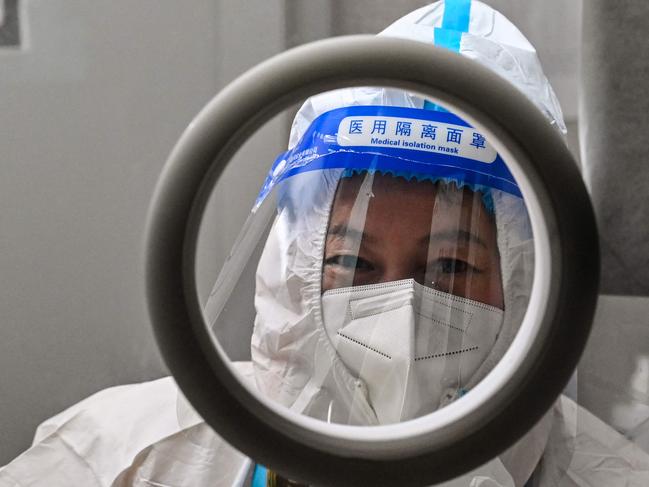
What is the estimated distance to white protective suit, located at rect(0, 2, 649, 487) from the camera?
0.67 meters

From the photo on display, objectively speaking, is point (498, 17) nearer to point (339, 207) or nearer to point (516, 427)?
point (339, 207)

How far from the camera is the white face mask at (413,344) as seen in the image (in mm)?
644

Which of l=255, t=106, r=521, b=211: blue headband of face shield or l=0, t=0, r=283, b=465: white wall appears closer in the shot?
l=255, t=106, r=521, b=211: blue headband of face shield

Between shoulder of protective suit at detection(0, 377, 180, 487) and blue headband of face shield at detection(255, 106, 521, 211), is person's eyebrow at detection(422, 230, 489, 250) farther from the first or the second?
shoulder of protective suit at detection(0, 377, 180, 487)

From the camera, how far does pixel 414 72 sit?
12.4 inches

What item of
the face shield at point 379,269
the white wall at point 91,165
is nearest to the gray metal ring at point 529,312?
the face shield at point 379,269

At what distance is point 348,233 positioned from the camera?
0.71 metres

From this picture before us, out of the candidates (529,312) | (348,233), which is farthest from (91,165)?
(529,312)

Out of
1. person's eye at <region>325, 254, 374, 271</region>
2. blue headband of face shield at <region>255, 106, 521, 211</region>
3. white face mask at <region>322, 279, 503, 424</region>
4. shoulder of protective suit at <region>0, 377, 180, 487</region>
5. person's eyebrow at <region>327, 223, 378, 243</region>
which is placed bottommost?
shoulder of protective suit at <region>0, 377, 180, 487</region>

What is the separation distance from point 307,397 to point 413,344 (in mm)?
98

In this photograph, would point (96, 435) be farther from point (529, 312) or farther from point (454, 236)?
point (529, 312)

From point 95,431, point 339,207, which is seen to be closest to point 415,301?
point 339,207

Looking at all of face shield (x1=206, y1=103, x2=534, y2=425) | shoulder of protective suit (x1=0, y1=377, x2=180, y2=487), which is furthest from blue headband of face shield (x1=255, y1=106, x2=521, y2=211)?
shoulder of protective suit (x1=0, y1=377, x2=180, y2=487)

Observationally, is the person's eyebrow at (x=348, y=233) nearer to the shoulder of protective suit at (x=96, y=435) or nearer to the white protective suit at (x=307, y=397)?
the white protective suit at (x=307, y=397)
